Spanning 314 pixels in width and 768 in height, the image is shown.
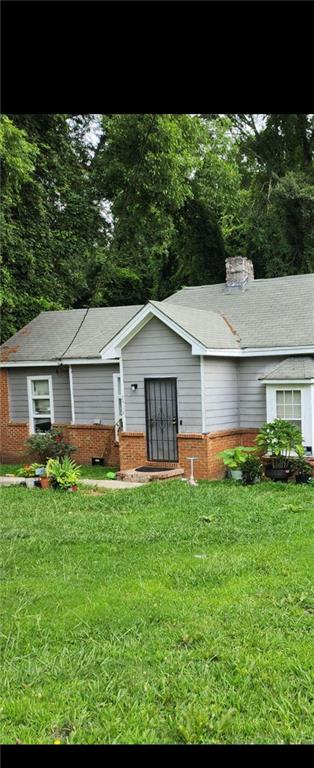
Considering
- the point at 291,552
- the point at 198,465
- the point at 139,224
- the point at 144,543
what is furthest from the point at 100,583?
the point at 139,224

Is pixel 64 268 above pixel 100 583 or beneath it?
above

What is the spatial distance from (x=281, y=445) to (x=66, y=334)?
765cm

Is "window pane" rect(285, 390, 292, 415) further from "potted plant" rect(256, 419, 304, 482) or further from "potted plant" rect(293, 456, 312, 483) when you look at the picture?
"potted plant" rect(293, 456, 312, 483)

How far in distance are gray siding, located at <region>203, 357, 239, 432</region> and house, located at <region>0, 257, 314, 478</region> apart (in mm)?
23

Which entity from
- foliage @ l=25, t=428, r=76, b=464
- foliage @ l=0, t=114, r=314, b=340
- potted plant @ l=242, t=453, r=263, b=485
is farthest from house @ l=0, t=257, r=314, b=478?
foliage @ l=0, t=114, r=314, b=340

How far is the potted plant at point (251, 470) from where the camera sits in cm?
1148

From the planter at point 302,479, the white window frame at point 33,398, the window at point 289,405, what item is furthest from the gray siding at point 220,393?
the white window frame at point 33,398

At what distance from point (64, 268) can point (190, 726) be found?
57.4ft

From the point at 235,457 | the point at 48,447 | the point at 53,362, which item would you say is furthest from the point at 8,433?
the point at 235,457

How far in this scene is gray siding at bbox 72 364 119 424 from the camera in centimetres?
1500

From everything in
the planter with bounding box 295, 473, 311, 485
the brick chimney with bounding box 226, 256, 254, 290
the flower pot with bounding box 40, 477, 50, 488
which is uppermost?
the brick chimney with bounding box 226, 256, 254, 290

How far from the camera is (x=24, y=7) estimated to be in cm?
105

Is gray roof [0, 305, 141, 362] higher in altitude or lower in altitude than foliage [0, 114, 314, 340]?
lower
